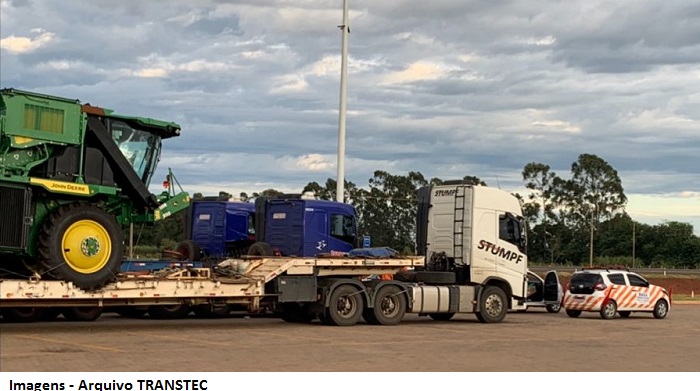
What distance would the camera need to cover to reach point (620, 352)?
58.3 ft

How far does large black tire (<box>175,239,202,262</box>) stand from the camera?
2911 cm

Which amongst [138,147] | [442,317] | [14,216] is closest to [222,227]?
[442,317]

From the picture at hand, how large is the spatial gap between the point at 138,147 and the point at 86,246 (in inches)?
97.7

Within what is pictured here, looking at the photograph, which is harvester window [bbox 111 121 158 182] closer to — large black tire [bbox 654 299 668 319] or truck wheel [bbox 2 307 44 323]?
truck wheel [bbox 2 307 44 323]

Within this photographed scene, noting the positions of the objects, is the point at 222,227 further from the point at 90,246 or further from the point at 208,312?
the point at 90,246

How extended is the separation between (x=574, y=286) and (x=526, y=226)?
158 inches

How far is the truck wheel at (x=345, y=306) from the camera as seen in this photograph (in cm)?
2259

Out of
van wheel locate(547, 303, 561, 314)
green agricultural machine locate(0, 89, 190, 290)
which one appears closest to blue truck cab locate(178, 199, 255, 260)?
van wheel locate(547, 303, 561, 314)

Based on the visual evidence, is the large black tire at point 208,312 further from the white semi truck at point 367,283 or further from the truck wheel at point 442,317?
the truck wheel at point 442,317

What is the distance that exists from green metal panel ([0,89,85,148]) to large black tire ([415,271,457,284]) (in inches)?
389

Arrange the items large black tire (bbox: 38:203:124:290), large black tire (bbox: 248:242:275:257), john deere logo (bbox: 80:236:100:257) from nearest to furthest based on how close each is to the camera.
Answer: large black tire (bbox: 38:203:124:290) → john deere logo (bbox: 80:236:100:257) → large black tire (bbox: 248:242:275:257)

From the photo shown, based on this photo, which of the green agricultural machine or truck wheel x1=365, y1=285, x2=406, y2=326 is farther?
truck wheel x1=365, y1=285, x2=406, y2=326

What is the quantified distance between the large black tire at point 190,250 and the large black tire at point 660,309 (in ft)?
45.0
